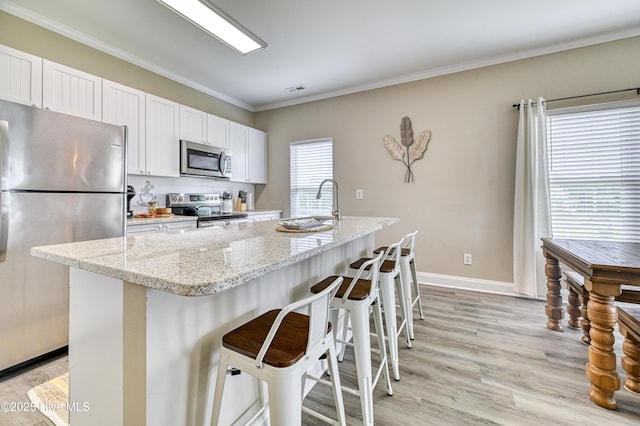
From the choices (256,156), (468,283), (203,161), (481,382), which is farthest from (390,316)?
(256,156)

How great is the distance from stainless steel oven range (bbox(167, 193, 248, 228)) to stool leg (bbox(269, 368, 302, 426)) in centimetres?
263

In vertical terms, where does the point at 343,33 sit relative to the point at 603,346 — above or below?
above

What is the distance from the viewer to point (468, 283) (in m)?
3.37

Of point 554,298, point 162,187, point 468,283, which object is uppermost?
point 162,187

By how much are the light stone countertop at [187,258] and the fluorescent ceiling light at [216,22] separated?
158 cm

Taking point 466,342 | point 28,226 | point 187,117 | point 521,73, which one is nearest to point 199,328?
point 28,226

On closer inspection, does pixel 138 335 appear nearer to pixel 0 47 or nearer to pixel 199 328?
pixel 199 328

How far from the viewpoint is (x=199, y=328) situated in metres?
1.02

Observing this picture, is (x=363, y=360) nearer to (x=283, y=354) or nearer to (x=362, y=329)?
(x=362, y=329)

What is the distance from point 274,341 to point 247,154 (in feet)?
12.4

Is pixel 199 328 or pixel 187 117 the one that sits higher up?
pixel 187 117

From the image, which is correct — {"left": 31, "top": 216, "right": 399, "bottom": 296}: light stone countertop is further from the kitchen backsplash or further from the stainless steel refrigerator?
the kitchen backsplash

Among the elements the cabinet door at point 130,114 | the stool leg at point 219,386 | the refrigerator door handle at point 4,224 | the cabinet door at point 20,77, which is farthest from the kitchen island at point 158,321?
the cabinet door at point 130,114

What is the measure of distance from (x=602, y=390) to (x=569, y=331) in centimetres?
99
